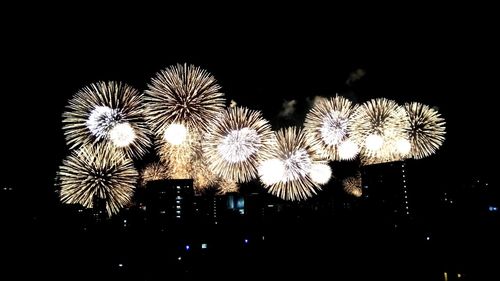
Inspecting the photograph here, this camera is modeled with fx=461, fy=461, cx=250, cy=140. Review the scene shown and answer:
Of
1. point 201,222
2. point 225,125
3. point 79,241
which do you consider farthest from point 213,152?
point 79,241

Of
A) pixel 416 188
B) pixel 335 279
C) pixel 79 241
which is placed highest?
pixel 416 188

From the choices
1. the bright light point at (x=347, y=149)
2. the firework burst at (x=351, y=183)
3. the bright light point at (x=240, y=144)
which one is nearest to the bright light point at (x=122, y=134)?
the bright light point at (x=240, y=144)

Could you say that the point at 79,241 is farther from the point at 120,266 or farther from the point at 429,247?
the point at 429,247

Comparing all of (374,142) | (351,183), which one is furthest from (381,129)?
(351,183)

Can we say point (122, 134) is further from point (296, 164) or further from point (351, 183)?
point (351, 183)

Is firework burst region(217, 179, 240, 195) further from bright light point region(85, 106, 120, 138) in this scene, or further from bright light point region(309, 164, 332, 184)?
bright light point region(85, 106, 120, 138)

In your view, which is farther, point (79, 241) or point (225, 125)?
point (225, 125)

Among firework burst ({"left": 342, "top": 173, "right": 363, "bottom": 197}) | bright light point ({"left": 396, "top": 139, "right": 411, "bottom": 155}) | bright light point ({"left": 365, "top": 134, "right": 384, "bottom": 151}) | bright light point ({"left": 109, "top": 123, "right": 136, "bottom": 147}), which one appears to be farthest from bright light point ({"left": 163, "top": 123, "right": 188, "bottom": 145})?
firework burst ({"left": 342, "top": 173, "right": 363, "bottom": 197})

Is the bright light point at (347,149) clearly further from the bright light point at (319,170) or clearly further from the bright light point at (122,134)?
the bright light point at (122,134)
